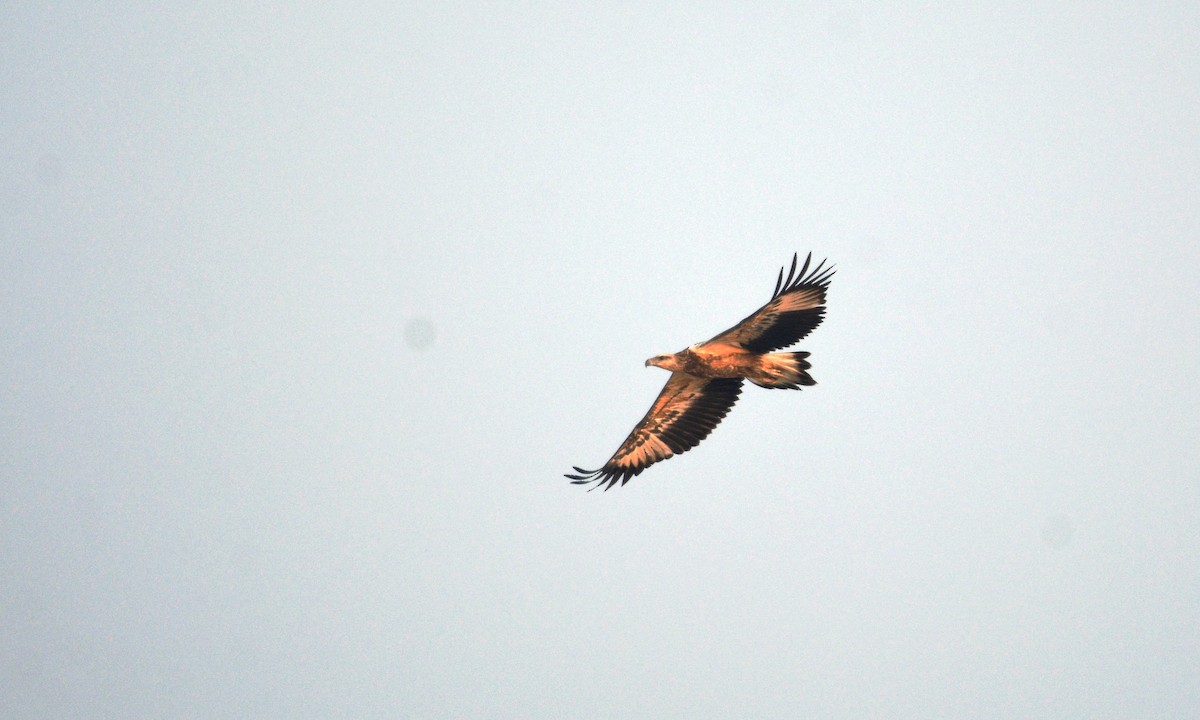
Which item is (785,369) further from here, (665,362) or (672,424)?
(672,424)

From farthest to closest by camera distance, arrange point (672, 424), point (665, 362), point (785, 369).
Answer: point (672, 424)
point (665, 362)
point (785, 369)

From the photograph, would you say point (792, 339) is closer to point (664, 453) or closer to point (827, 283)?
point (827, 283)

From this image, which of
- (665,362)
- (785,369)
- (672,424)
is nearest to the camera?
(785,369)

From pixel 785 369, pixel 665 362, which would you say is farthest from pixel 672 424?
pixel 785 369

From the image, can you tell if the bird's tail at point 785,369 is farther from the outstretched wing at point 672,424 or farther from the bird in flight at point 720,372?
the outstretched wing at point 672,424

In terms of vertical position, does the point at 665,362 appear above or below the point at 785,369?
above

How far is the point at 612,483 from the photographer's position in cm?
1942

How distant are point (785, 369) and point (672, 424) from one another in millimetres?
3289

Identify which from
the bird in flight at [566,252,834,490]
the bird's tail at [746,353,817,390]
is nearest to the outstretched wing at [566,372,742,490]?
the bird in flight at [566,252,834,490]

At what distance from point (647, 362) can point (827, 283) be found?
3359mm

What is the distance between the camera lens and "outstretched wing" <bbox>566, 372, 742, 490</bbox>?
63.7 feet

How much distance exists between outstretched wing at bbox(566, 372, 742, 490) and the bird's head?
94 cm

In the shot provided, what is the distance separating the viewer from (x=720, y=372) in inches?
709

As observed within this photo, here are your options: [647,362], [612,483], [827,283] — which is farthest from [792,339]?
[612,483]
